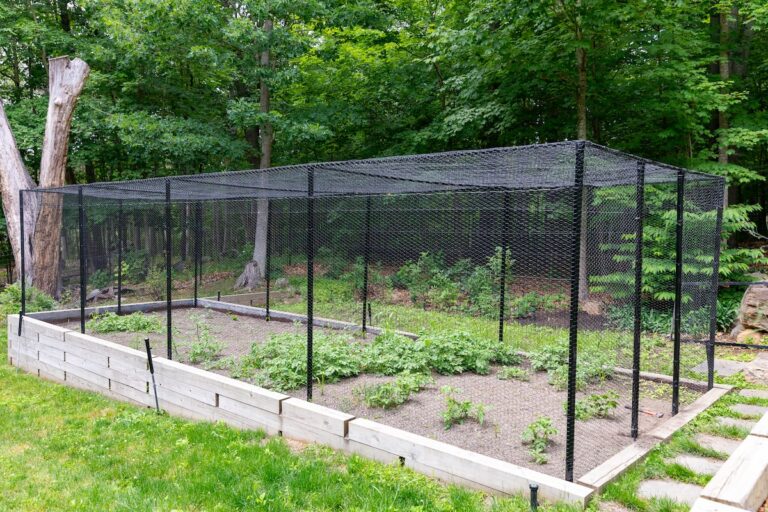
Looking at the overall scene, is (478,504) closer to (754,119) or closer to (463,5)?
(754,119)

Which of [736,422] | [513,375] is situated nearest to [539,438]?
[513,375]

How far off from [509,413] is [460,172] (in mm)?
Result: 1927

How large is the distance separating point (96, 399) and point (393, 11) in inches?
408

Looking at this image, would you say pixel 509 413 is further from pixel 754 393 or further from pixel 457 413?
pixel 754 393

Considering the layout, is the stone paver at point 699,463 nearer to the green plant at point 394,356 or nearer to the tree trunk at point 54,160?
the green plant at point 394,356

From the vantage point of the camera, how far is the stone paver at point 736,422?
11.4 ft

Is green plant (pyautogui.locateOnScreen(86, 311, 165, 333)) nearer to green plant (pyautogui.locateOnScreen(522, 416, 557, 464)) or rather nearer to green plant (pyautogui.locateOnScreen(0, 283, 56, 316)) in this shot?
green plant (pyautogui.locateOnScreen(0, 283, 56, 316))

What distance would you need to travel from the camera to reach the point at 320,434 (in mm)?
3320

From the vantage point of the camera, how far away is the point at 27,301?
702 cm

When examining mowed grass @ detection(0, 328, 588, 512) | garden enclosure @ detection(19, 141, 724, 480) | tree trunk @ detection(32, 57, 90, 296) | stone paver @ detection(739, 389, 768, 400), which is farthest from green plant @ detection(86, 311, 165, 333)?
stone paver @ detection(739, 389, 768, 400)

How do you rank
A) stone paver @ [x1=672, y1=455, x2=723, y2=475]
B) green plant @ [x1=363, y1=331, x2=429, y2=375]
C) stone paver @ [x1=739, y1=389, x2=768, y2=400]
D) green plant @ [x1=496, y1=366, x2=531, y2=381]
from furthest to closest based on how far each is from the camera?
green plant @ [x1=363, y1=331, x2=429, y2=375] → green plant @ [x1=496, y1=366, x2=531, y2=381] → stone paver @ [x1=739, y1=389, x2=768, y2=400] → stone paver @ [x1=672, y1=455, x2=723, y2=475]

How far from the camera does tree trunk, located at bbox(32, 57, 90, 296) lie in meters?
7.86

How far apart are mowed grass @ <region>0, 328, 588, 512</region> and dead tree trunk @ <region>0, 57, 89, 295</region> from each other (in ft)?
15.0

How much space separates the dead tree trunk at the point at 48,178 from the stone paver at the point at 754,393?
8.76 metres
